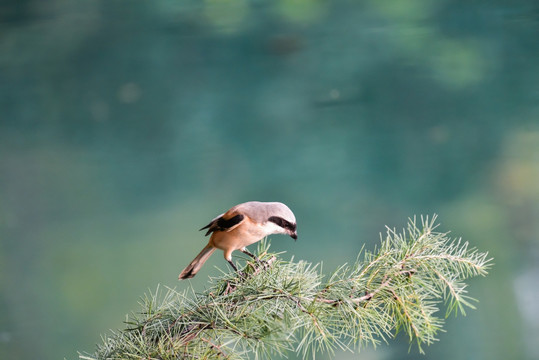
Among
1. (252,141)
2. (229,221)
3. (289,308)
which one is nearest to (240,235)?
(229,221)

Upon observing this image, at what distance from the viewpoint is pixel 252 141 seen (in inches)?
72.0

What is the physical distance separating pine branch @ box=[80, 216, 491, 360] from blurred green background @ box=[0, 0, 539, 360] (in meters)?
1.09

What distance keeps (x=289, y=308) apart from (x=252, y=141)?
1225mm

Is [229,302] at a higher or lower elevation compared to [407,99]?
lower

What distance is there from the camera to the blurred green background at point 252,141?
1782 millimetres

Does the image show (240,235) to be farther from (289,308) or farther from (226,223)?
(289,308)

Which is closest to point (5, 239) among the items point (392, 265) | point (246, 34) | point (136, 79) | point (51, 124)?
point (51, 124)

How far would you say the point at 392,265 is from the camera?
2.32 ft

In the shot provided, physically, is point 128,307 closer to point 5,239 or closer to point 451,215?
point 5,239

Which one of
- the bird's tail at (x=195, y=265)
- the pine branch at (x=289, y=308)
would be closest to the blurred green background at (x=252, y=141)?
the bird's tail at (x=195, y=265)

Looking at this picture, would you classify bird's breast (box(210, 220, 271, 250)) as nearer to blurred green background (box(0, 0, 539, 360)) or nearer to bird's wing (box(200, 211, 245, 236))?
bird's wing (box(200, 211, 245, 236))

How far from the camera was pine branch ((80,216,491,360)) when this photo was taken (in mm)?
637

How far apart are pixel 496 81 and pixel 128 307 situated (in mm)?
1369

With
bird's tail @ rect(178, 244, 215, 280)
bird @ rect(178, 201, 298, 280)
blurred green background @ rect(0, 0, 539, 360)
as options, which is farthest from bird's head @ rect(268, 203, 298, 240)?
blurred green background @ rect(0, 0, 539, 360)
